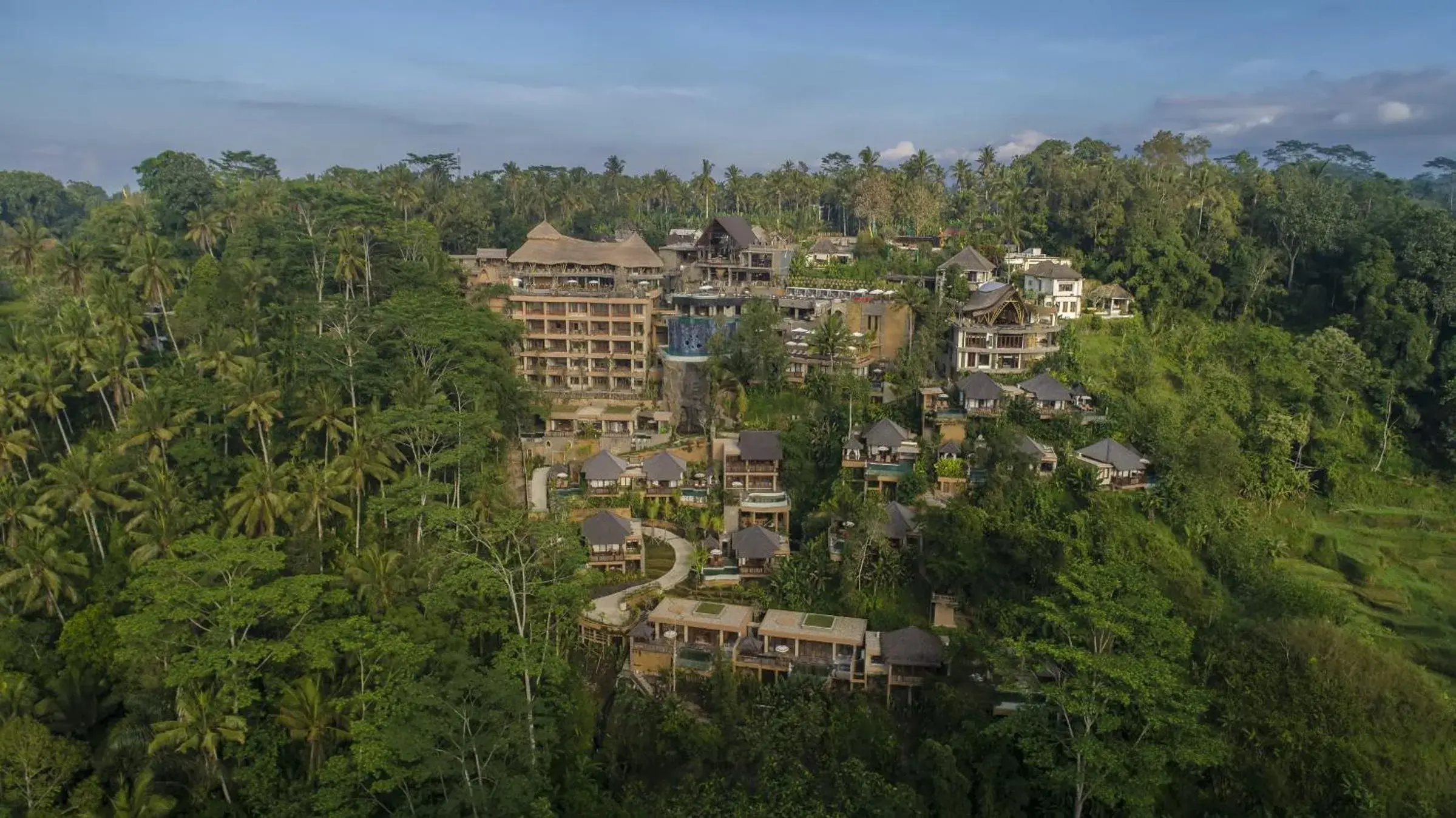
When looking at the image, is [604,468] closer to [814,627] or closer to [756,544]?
[756,544]

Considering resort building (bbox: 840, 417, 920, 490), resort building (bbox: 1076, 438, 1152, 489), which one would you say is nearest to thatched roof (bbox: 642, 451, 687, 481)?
resort building (bbox: 840, 417, 920, 490)

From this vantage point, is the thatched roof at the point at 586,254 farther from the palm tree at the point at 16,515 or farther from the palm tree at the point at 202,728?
the palm tree at the point at 202,728

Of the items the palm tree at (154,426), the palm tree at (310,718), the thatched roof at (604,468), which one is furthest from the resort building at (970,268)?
the palm tree at (154,426)

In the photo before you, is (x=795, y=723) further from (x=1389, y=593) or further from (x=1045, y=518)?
(x=1389, y=593)

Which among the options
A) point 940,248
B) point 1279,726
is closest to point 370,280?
point 940,248

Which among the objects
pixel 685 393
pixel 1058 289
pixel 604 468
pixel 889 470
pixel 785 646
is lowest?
pixel 785 646

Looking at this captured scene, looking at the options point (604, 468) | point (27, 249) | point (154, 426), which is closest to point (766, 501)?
point (604, 468)

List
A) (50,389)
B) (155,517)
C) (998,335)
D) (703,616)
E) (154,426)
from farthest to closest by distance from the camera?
(998,335)
(50,389)
(154,426)
(155,517)
(703,616)
